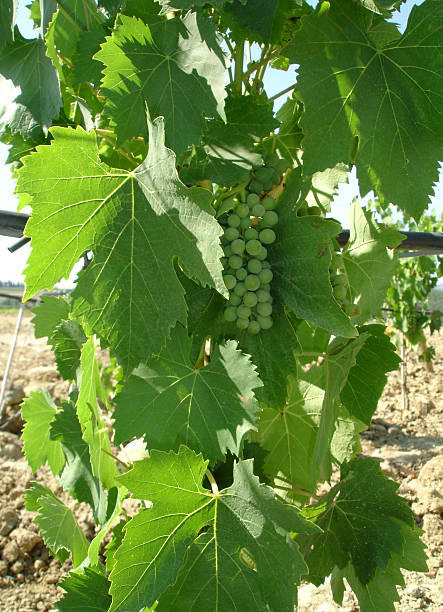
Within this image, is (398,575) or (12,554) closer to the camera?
(398,575)

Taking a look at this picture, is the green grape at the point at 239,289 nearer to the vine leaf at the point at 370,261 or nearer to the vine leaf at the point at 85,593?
the vine leaf at the point at 370,261

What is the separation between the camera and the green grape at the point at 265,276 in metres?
0.94

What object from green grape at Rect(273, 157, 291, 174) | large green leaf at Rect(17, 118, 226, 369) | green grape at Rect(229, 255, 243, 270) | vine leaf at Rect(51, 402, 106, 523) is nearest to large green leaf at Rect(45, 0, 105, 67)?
large green leaf at Rect(17, 118, 226, 369)

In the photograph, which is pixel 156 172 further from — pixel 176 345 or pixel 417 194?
pixel 417 194

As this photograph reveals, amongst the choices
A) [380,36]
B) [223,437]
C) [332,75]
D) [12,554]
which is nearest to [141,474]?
[223,437]

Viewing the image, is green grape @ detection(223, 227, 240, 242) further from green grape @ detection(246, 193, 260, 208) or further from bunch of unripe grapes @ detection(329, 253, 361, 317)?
bunch of unripe grapes @ detection(329, 253, 361, 317)

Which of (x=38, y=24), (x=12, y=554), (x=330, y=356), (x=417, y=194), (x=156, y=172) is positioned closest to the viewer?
(x=156, y=172)

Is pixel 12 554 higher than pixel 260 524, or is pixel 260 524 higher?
pixel 260 524

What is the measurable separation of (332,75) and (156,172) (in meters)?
0.37

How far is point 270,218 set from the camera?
955 mm

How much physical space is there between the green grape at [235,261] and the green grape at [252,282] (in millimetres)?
27

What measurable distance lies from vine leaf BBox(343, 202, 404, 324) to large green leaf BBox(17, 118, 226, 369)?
49 cm

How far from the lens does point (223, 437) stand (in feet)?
3.07

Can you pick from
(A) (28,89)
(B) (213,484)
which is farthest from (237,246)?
(A) (28,89)
